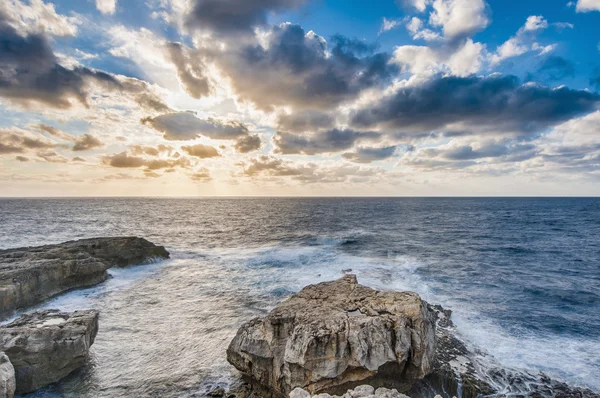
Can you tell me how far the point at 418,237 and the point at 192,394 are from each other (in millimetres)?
50771

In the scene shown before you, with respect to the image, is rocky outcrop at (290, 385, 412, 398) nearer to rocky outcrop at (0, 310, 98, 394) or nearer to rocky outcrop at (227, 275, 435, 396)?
rocky outcrop at (227, 275, 435, 396)

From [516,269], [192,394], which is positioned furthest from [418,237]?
[192,394]

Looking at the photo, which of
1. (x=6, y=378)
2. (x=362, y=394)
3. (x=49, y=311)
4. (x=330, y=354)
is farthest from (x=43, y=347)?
(x=362, y=394)

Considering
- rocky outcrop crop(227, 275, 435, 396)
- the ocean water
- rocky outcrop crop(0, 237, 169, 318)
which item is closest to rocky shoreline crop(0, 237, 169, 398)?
rocky outcrop crop(0, 237, 169, 318)

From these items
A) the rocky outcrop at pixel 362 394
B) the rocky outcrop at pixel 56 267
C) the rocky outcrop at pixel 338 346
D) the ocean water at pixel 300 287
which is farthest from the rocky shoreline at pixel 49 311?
the rocky outcrop at pixel 362 394

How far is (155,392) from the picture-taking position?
45.8 ft

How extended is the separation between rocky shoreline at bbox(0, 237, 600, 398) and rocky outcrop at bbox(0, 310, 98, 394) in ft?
0.12

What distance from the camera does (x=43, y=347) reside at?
549 inches

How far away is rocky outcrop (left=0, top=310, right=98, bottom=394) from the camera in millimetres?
13555

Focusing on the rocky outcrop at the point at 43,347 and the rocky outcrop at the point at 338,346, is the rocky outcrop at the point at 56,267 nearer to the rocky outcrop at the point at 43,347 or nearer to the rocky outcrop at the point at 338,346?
the rocky outcrop at the point at 43,347

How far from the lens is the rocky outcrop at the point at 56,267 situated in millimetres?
21781

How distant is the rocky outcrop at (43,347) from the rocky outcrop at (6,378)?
3.77ft

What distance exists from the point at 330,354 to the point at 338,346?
469 millimetres

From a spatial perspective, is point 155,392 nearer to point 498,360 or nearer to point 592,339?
point 498,360
